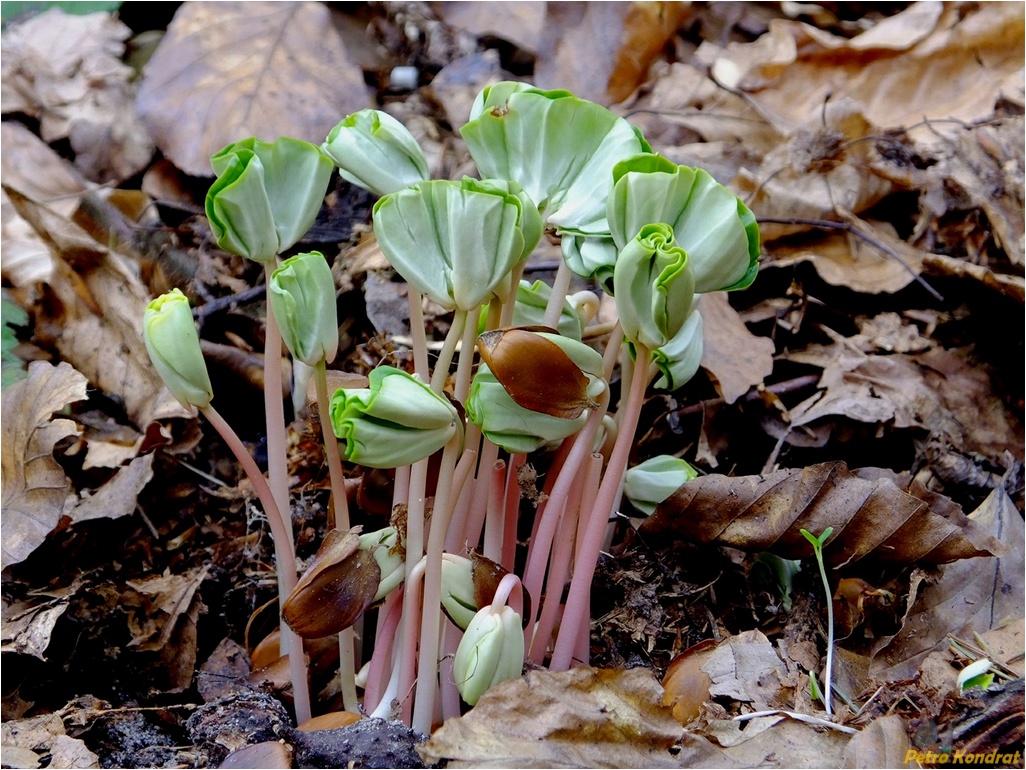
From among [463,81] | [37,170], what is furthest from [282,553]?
[463,81]

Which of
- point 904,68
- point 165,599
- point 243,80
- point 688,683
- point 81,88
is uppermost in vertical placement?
point 904,68

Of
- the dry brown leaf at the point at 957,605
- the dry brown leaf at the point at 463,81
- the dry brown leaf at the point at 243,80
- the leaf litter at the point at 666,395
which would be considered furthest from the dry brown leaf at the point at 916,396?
the dry brown leaf at the point at 243,80

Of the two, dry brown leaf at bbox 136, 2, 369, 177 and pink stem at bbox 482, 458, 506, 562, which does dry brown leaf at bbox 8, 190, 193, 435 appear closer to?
dry brown leaf at bbox 136, 2, 369, 177

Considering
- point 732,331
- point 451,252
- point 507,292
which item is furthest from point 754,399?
point 451,252

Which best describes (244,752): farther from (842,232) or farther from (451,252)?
(842,232)

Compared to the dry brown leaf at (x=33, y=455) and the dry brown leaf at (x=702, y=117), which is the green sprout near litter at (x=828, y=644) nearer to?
the dry brown leaf at (x=33, y=455)

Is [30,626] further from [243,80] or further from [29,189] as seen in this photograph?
[243,80]
